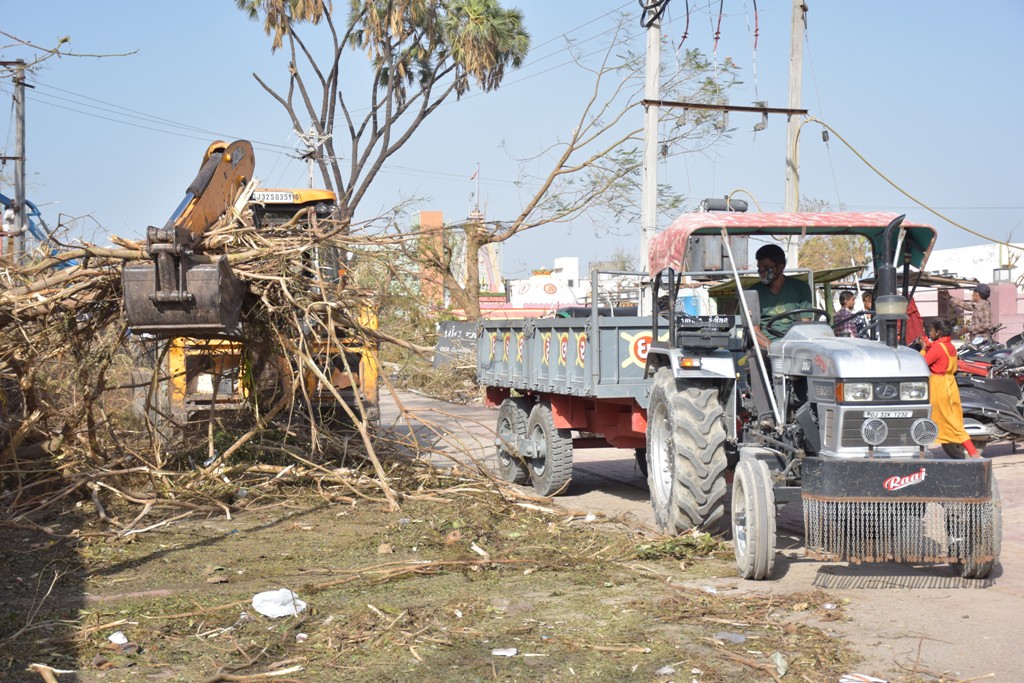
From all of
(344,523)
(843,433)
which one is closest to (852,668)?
(843,433)

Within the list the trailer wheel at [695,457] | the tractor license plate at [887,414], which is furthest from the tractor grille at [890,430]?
the trailer wheel at [695,457]

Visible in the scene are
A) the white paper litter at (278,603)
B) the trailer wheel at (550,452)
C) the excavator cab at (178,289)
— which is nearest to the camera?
the white paper litter at (278,603)

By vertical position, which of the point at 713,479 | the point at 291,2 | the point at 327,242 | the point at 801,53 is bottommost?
the point at 713,479

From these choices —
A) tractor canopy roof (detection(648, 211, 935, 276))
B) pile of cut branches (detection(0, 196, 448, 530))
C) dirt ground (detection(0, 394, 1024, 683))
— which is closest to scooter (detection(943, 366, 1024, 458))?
dirt ground (detection(0, 394, 1024, 683))

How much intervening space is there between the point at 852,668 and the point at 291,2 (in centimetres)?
2661

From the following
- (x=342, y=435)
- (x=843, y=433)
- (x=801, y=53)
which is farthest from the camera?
(x=801, y=53)

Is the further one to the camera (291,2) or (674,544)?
(291,2)

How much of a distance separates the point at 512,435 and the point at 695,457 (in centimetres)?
435

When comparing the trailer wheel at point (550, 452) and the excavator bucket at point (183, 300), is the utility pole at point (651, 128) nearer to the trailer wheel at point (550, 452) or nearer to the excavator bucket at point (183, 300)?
the trailer wheel at point (550, 452)

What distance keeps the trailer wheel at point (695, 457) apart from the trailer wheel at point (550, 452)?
7.83 feet

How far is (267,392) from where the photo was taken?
1024 centimetres

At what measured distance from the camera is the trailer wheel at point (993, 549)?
6160 mm

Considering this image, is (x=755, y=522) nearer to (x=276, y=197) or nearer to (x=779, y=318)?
(x=779, y=318)

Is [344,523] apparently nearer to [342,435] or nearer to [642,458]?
[342,435]
